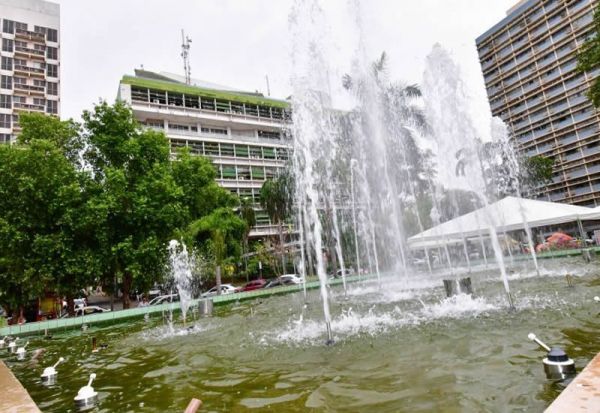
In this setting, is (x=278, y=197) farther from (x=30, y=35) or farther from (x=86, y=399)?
(x=30, y=35)

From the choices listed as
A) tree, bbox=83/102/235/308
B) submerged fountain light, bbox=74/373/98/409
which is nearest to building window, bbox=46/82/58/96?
tree, bbox=83/102/235/308

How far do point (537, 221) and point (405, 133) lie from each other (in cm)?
1556

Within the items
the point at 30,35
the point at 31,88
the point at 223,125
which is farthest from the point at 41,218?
the point at 30,35

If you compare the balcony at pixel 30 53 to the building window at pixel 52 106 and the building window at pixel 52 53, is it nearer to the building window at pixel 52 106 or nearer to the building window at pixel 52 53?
the building window at pixel 52 53

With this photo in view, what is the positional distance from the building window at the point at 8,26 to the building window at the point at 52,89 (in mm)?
7562

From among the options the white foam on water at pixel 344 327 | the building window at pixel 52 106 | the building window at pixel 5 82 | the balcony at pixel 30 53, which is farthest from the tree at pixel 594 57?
the balcony at pixel 30 53

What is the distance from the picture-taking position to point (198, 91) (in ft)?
157

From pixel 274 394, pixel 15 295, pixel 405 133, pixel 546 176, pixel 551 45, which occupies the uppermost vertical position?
pixel 551 45

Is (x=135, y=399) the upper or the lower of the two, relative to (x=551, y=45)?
lower

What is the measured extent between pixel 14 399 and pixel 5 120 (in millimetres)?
53430

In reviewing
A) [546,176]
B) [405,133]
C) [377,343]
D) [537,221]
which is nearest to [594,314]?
[377,343]

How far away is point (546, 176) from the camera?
143 ft

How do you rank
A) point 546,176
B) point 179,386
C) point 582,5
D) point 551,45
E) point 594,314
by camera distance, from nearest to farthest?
1. point 179,386
2. point 594,314
3. point 546,176
4. point 582,5
5. point 551,45

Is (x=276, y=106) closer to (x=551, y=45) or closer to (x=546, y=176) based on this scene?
(x=546, y=176)
